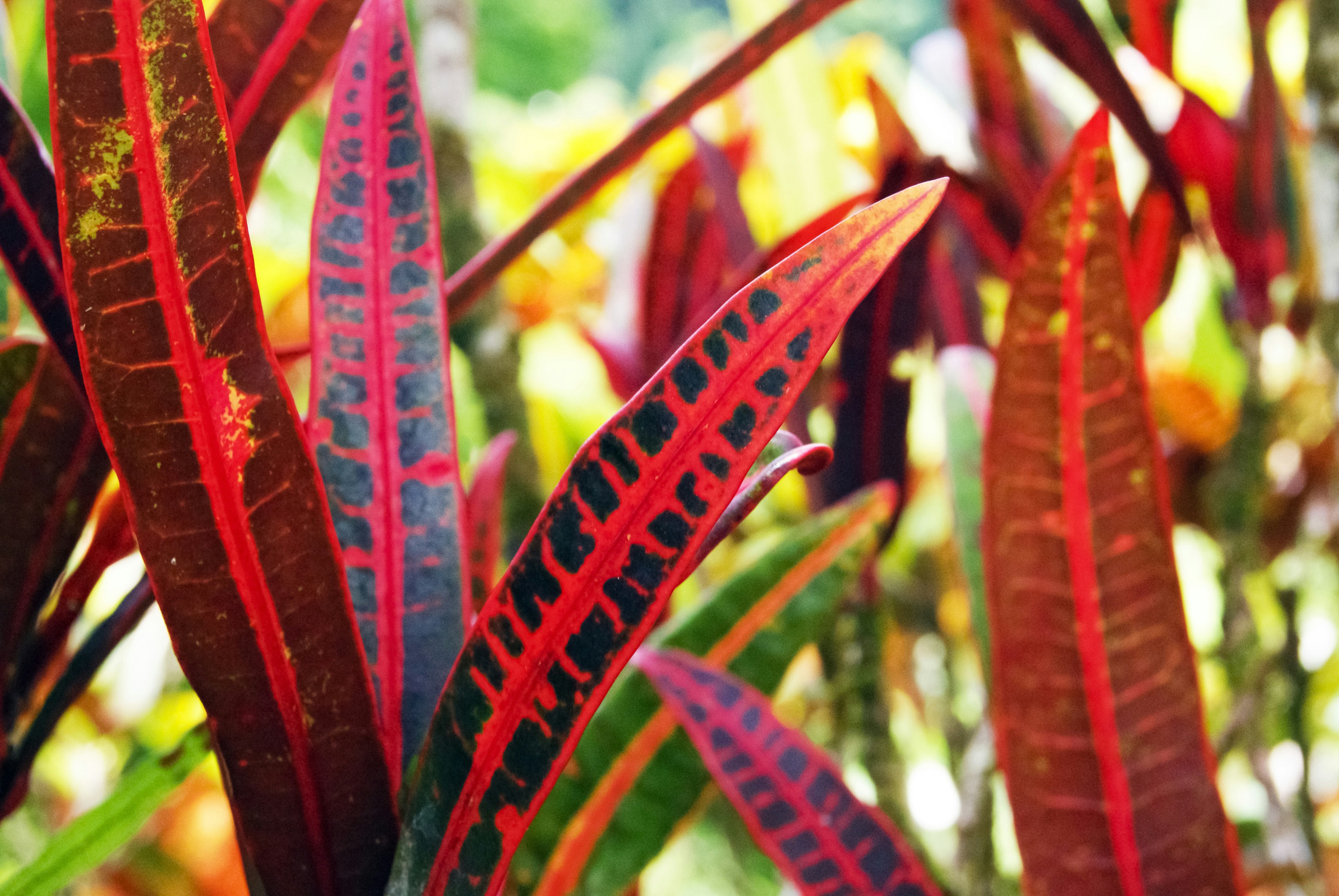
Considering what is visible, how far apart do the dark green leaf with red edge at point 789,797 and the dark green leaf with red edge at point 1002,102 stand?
19.1 inches

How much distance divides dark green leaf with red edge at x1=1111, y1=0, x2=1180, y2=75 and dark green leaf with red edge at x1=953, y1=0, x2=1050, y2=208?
123 mm

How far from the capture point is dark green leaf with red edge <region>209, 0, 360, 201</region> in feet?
1.07

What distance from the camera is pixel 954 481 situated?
1.49 feet

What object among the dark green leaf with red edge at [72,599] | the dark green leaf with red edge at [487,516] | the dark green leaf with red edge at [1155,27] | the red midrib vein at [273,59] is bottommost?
the dark green leaf with red edge at [72,599]

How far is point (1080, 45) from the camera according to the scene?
0.40 m

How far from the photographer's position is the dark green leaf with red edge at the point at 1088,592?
290mm

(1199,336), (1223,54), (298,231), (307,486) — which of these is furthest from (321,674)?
(298,231)

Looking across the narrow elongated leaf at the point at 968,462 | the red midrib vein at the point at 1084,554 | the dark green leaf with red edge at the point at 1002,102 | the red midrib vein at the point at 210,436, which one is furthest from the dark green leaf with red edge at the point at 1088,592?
the dark green leaf with red edge at the point at 1002,102

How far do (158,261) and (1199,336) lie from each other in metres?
0.92

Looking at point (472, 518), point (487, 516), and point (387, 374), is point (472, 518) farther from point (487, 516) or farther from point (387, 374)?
point (387, 374)

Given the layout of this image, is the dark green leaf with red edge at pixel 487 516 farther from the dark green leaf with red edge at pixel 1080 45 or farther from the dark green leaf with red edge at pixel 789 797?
the dark green leaf with red edge at pixel 1080 45

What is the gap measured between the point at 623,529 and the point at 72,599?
0.28m

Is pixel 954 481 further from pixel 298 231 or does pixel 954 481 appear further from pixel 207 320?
pixel 298 231

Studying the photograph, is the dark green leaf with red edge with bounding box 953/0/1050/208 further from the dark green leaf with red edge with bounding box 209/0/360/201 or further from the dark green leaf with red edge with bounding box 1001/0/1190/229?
the dark green leaf with red edge with bounding box 209/0/360/201
